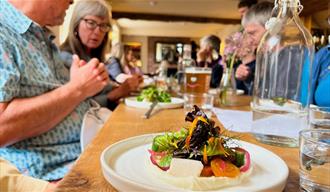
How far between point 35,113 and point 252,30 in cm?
132

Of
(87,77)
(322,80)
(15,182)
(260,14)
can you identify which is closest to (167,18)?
(260,14)

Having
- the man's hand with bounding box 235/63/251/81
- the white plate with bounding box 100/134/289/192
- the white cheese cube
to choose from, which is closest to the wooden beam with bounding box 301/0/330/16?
the man's hand with bounding box 235/63/251/81

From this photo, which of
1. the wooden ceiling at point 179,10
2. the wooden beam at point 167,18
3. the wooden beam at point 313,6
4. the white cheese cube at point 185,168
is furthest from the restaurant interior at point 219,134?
the wooden beam at point 167,18

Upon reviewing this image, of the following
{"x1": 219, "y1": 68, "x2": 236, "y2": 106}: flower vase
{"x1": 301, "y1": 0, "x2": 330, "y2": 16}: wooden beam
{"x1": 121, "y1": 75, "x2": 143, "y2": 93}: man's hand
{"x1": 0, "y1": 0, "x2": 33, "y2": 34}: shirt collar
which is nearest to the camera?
{"x1": 0, "y1": 0, "x2": 33, "y2": 34}: shirt collar

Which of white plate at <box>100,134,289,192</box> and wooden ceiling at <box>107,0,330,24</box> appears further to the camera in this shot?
wooden ceiling at <box>107,0,330,24</box>

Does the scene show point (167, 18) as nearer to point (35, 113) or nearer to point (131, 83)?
point (131, 83)

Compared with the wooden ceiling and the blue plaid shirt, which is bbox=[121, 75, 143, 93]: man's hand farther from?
the wooden ceiling

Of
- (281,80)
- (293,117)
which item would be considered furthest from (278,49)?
(293,117)

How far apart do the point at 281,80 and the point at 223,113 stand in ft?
0.77

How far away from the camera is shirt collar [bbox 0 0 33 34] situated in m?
0.93

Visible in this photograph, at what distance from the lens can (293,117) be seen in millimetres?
729

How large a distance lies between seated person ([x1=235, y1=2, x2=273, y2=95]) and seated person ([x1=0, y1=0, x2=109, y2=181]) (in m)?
0.99

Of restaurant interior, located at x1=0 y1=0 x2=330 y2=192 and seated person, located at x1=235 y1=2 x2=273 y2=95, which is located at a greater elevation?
seated person, located at x1=235 y1=2 x2=273 y2=95

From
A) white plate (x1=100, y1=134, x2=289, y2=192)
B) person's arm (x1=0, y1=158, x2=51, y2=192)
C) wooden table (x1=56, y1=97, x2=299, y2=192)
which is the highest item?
white plate (x1=100, y1=134, x2=289, y2=192)
